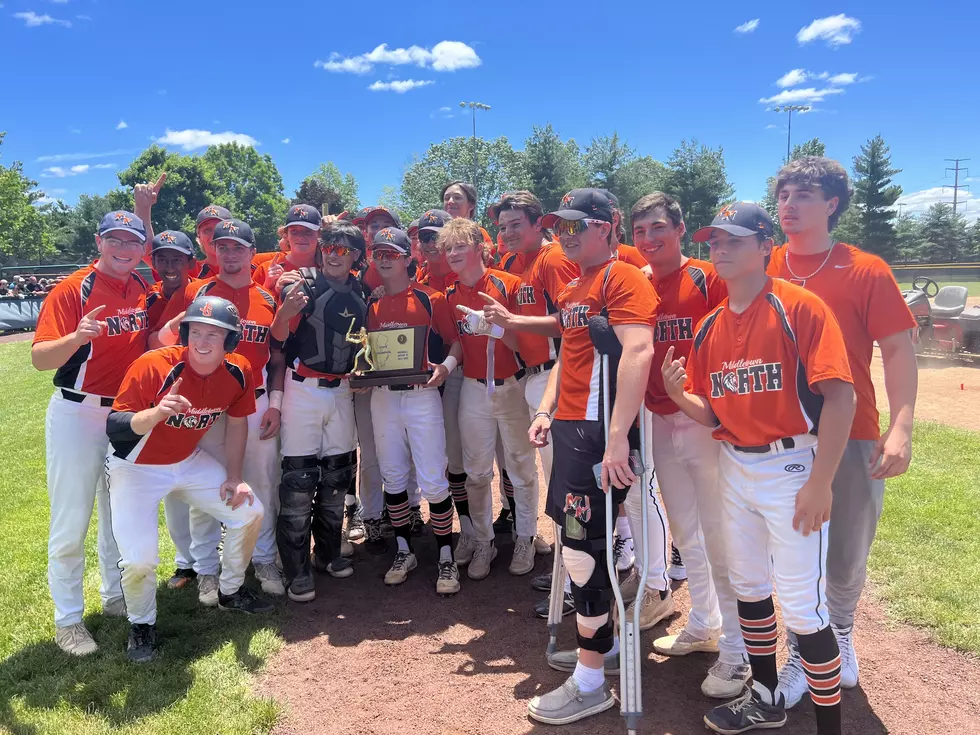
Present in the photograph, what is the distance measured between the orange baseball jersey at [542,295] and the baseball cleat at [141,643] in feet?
9.96

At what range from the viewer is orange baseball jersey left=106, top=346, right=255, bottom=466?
142 inches

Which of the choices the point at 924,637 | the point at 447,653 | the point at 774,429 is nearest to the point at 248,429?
the point at 447,653

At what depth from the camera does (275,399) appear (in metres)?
4.58

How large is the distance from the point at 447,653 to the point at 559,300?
238 cm

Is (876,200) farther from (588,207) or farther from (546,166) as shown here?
(588,207)

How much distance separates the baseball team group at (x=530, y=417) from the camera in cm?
277

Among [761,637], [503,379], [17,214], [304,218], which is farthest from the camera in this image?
[17,214]

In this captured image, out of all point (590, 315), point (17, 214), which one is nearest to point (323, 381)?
point (590, 315)

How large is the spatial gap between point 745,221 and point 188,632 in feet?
14.0

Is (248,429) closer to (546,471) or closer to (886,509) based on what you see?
(546,471)

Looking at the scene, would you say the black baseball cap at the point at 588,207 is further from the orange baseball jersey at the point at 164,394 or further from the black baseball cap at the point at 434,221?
the orange baseball jersey at the point at 164,394

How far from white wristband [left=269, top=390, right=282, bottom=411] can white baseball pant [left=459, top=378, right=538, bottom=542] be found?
138 cm

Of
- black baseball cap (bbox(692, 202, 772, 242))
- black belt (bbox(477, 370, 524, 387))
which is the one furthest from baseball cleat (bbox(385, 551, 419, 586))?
black baseball cap (bbox(692, 202, 772, 242))

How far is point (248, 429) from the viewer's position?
14.6 ft
